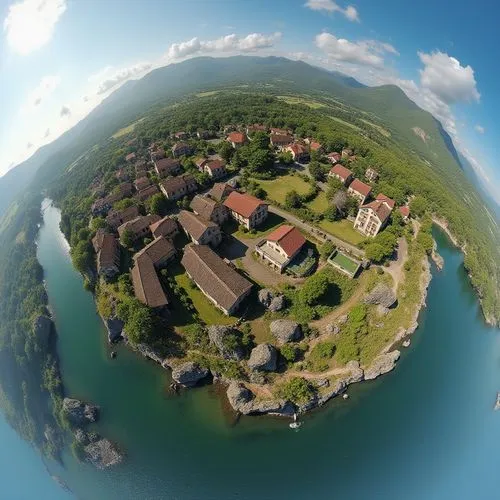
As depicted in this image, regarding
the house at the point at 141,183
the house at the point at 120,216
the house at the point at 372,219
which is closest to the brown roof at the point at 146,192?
the house at the point at 141,183

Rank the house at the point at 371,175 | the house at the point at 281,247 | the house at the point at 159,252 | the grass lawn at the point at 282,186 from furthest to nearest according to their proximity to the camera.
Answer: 1. the house at the point at 371,175
2. the grass lawn at the point at 282,186
3. the house at the point at 159,252
4. the house at the point at 281,247

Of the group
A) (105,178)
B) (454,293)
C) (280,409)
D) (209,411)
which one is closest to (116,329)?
(209,411)

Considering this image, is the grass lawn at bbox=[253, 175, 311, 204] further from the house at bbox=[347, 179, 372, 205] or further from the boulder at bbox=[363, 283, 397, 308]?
the boulder at bbox=[363, 283, 397, 308]

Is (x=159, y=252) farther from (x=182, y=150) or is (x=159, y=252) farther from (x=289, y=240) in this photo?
(x=182, y=150)

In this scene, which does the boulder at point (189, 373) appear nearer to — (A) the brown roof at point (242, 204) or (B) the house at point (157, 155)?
(A) the brown roof at point (242, 204)

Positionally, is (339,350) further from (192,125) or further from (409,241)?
(192,125)

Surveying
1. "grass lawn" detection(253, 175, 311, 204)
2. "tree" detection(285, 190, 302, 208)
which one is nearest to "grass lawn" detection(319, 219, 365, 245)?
"tree" detection(285, 190, 302, 208)
